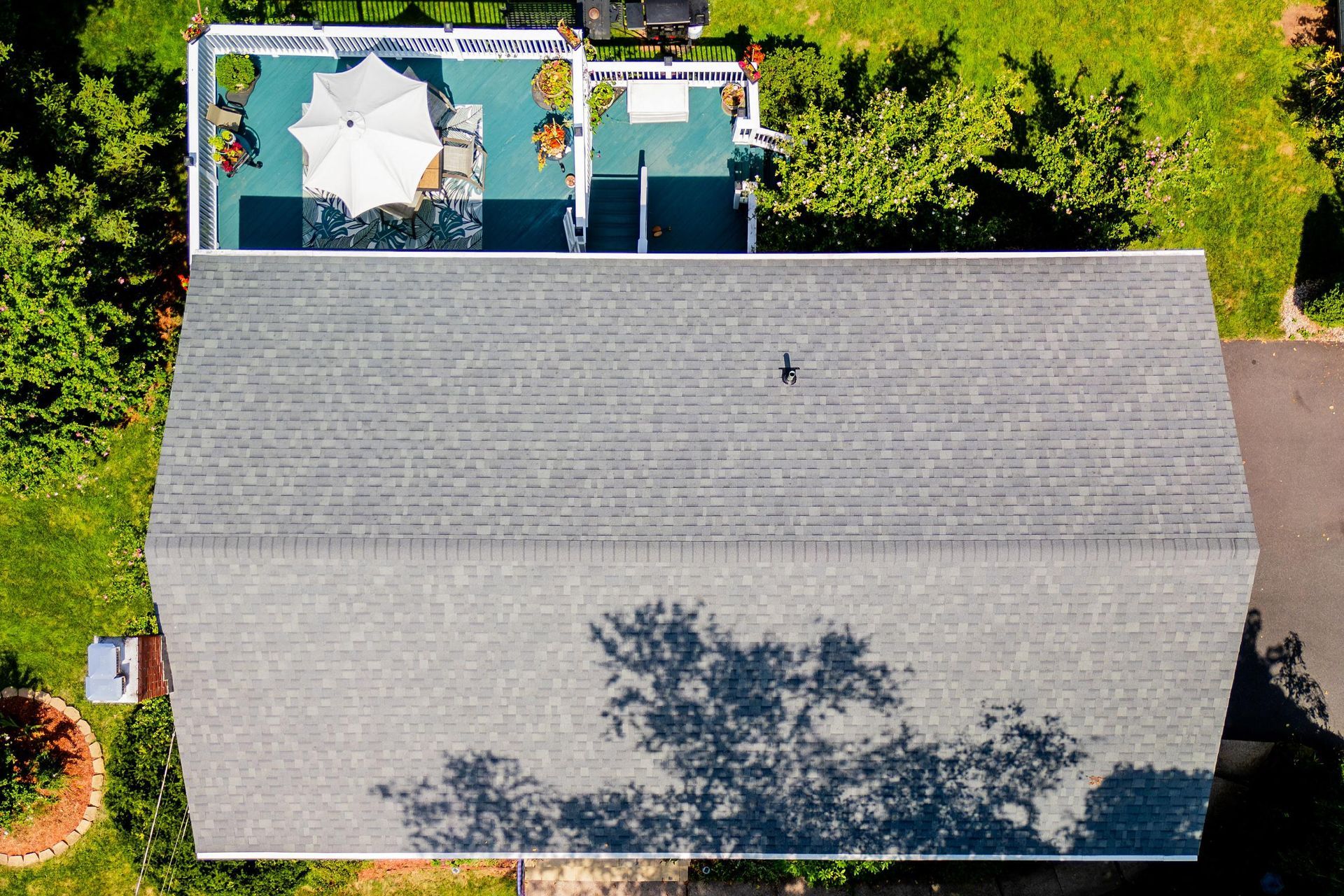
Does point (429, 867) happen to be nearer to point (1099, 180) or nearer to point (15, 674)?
point (15, 674)

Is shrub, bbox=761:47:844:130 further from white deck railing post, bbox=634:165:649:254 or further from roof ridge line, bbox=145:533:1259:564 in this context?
roof ridge line, bbox=145:533:1259:564

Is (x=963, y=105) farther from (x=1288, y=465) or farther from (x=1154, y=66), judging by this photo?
(x=1288, y=465)

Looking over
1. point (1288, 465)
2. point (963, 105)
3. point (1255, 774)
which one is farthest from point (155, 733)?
point (1288, 465)

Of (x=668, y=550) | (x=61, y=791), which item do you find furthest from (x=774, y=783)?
(x=61, y=791)

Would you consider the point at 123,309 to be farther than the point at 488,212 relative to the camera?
Yes

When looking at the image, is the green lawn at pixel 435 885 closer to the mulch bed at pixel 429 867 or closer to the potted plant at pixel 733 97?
the mulch bed at pixel 429 867
